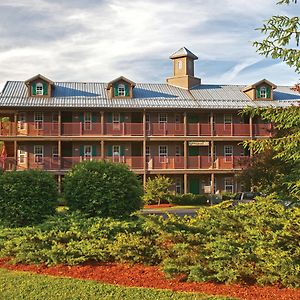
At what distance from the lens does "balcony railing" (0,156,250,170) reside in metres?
34.0

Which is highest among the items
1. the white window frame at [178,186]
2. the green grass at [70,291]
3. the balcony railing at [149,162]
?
the balcony railing at [149,162]

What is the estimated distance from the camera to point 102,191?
45.2 feet

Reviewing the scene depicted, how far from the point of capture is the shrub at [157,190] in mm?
33000

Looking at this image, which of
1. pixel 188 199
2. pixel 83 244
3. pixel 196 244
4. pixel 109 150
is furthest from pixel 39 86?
pixel 196 244

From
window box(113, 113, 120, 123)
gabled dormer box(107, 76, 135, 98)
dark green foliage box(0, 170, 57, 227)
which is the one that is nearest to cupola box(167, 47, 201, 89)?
gabled dormer box(107, 76, 135, 98)

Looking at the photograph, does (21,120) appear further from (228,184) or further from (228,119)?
(228,184)

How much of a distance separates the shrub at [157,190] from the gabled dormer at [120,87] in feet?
25.0

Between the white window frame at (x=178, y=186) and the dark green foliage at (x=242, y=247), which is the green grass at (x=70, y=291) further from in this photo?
the white window frame at (x=178, y=186)

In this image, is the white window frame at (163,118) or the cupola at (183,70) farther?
the cupola at (183,70)

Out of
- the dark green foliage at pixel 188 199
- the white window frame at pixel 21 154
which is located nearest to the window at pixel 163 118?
the dark green foliage at pixel 188 199

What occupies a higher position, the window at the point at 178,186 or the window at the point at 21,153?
the window at the point at 21,153

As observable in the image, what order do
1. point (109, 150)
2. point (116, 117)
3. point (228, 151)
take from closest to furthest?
point (109, 150)
point (116, 117)
point (228, 151)

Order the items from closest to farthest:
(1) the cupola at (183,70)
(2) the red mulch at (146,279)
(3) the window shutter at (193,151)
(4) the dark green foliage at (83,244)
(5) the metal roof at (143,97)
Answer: (2) the red mulch at (146,279) → (4) the dark green foliage at (83,244) → (5) the metal roof at (143,97) → (3) the window shutter at (193,151) → (1) the cupola at (183,70)

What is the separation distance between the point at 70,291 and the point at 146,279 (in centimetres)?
143
